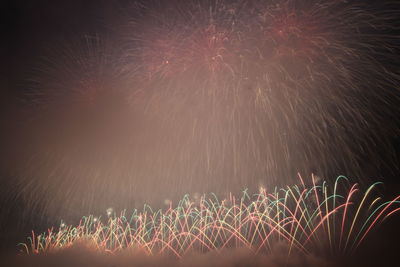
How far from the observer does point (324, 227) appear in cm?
1889

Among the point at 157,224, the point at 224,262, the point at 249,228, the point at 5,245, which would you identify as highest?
the point at 5,245

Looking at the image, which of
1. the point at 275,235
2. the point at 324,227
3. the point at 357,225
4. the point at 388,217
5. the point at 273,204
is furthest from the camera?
the point at 275,235

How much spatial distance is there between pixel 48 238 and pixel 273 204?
101 feet

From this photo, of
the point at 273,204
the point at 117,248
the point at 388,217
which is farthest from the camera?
the point at 117,248

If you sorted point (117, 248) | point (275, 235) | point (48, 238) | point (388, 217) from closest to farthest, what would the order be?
point (388, 217) → point (275, 235) → point (117, 248) → point (48, 238)

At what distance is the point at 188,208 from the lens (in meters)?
18.4

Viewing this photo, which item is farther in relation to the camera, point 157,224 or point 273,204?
point 157,224

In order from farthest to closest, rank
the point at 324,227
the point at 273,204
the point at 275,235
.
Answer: the point at 275,235 < the point at 324,227 < the point at 273,204

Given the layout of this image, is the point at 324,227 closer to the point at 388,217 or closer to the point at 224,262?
the point at 388,217

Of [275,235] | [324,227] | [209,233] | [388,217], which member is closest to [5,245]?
[209,233]

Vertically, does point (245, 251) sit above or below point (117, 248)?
below

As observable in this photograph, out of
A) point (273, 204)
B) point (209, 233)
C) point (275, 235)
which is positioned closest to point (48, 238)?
point (209, 233)

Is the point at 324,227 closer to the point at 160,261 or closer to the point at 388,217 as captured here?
the point at 388,217

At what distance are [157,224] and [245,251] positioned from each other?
6111mm
